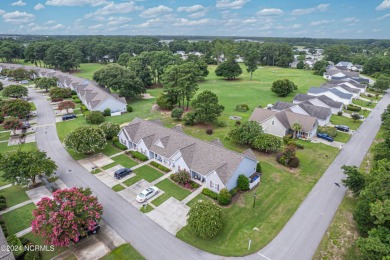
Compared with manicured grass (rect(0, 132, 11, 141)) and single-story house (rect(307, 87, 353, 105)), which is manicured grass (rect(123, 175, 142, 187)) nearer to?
manicured grass (rect(0, 132, 11, 141))

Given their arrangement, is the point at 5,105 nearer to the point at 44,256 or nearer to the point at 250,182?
the point at 44,256

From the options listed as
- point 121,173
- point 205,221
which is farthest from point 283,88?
point 205,221

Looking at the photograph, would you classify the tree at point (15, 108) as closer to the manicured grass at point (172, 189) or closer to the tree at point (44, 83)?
the tree at point (44, 83)

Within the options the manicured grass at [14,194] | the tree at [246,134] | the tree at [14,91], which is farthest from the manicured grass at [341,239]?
the tree at [14,91]

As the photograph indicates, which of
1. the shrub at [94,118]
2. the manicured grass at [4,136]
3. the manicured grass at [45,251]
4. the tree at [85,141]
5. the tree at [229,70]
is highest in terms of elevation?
the tree at [229,70]

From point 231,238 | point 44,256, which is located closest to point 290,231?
point 231,238
